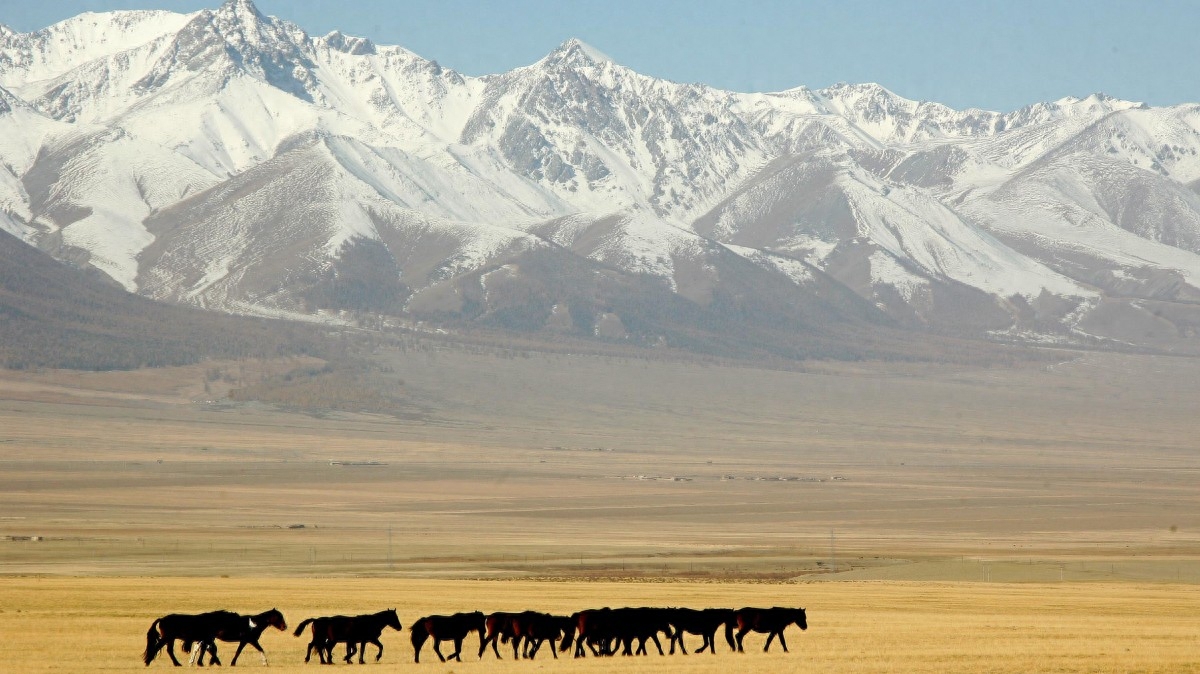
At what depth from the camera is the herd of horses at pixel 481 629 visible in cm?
3528

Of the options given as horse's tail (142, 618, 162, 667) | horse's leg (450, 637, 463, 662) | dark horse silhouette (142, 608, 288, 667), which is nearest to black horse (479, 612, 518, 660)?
horse's leg (450, 637, 463, 662)

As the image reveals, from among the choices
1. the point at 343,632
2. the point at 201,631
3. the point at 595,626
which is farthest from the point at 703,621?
the point at 201,631

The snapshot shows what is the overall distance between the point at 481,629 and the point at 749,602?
46.3 feet

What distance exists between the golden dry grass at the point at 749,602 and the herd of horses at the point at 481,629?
0.61 metres

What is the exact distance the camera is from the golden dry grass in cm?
3519

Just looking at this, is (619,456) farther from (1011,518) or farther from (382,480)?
(1011,518)

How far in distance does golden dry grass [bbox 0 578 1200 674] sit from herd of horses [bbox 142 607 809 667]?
2.01 ft

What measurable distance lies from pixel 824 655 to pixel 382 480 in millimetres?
120202

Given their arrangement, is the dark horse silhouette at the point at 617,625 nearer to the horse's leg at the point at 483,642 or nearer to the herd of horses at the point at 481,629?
the herd of horses at the point at 481,629

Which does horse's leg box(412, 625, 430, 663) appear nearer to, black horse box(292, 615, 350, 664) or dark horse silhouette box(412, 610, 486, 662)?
dark horse silhouette box(412, 610, 486, 662)

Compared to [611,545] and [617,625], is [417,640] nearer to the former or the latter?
[617,625]

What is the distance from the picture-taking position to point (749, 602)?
4975 cm

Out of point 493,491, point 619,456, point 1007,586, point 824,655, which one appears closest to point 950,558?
point 1007,586

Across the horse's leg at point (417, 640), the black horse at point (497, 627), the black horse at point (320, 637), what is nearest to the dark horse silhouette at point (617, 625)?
the black horse at point (497, 627)
